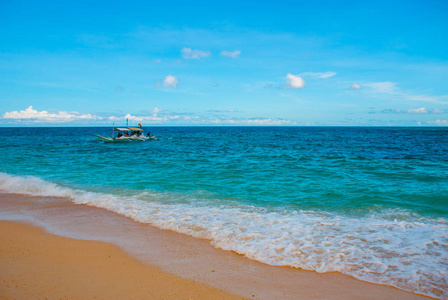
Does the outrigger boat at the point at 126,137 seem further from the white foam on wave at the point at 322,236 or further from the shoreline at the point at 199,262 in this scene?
the shoreline at the point at 199,262

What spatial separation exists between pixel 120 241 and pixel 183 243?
5.42 feet

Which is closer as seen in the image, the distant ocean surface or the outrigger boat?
the distant ocean surface

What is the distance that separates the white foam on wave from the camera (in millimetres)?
5652

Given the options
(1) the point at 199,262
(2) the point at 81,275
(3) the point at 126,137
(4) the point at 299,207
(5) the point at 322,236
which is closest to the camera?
(2) the point at 81,275

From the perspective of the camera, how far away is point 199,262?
19.5 ft

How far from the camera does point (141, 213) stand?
30.2 ft

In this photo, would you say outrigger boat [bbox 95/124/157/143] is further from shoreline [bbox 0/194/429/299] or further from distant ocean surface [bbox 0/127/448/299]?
shoreline [bbox 0/194/429/299]

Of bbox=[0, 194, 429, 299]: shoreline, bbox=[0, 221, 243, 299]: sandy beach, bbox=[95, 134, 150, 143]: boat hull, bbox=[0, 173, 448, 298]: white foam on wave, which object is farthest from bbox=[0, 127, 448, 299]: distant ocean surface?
bbox=[95, 134, 150, 143]: boat hull

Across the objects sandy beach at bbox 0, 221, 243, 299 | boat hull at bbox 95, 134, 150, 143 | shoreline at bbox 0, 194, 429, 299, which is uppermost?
boat hull at bbox 95, 134, 150, 143

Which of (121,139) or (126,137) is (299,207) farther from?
(126,137)

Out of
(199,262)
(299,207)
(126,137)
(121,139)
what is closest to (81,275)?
(199,262)

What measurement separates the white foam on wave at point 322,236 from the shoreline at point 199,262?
0.31 metres

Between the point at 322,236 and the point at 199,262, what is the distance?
135 inches

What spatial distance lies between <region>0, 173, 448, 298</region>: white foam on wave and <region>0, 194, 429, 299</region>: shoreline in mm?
312
